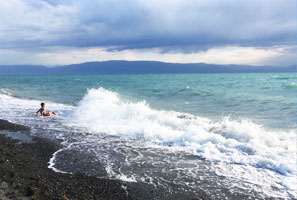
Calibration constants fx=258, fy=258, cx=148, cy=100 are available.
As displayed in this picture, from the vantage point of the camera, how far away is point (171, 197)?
283 inches

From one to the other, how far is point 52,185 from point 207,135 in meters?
8.15

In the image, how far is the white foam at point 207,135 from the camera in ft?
33.4

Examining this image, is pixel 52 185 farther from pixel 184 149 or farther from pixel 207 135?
pixel 207 135

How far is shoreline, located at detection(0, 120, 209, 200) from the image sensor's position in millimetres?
6580

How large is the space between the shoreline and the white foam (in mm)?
3920

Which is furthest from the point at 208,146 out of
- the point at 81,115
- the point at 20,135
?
the point at 81,115

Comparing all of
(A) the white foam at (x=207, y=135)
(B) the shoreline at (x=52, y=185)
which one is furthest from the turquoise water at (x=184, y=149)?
(B) the shoreline at (x=52, y=185)

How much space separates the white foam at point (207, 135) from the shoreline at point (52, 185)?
3.92m

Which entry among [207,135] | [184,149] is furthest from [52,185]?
[207,135]

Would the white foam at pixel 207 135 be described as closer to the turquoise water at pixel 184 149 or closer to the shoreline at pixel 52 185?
the turquoise water at pixel 184 149

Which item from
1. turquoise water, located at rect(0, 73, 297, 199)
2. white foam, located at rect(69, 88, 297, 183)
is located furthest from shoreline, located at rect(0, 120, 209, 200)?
white foam, located at rect(69, 88, 297, 183)

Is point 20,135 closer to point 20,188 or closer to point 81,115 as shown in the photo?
point 81,115

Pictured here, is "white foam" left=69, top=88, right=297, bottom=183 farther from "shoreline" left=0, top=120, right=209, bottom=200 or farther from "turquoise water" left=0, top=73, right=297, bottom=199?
"shoreline" left=0, top=120, right=209, bottom=200

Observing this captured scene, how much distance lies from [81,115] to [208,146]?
11.1 meters
